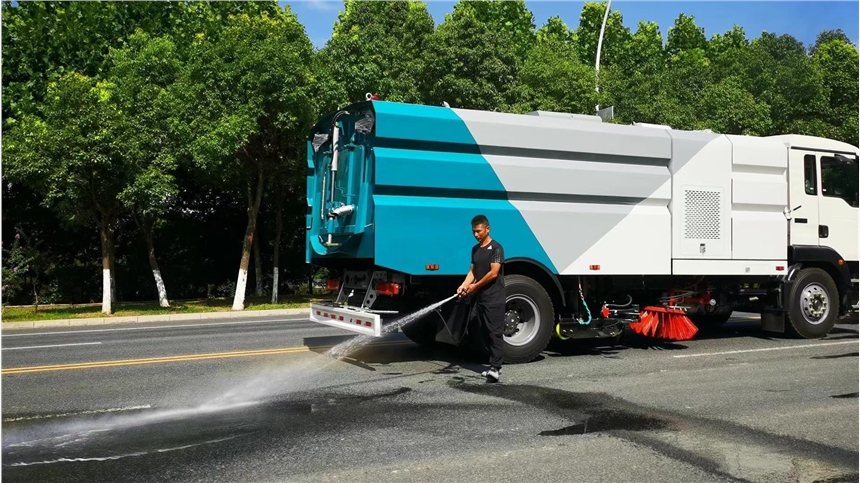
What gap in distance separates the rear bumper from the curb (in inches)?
349

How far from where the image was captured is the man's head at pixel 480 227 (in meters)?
7.81

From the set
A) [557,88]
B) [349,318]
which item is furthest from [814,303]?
[557,88]

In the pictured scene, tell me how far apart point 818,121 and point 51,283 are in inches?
1138

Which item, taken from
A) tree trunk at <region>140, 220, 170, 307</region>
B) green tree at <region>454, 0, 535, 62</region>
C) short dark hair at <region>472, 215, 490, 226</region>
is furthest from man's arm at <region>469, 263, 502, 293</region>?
green tree at <region>454, 0, 535, 62</region>

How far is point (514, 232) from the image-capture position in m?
8.59

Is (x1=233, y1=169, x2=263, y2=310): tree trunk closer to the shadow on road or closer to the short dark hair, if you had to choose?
the shadow on road

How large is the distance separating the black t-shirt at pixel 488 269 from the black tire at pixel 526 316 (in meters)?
0.70

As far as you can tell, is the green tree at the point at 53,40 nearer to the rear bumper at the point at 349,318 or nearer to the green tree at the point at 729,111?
the rear bumper at the point at 349,318

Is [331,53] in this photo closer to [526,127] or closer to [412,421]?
[526,127]

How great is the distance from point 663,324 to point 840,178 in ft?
12.7

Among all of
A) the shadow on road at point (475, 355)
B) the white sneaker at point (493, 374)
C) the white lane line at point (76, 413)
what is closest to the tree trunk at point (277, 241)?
the shadow on road at point (475, 355)

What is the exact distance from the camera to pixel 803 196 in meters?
10.7

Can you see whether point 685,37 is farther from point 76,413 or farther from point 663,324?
point 76,413

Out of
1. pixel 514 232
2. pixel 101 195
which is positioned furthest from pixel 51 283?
pixel 514 232
